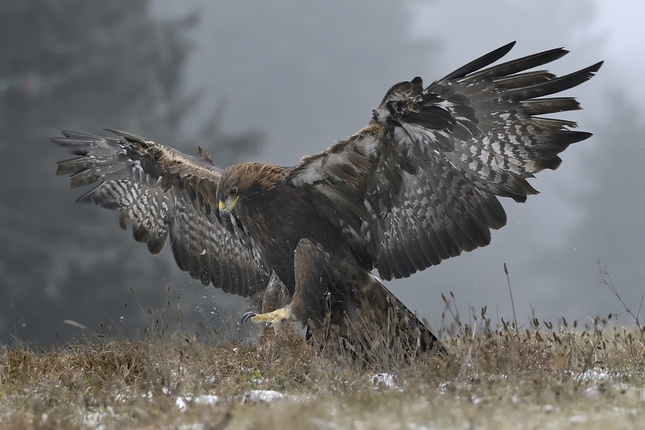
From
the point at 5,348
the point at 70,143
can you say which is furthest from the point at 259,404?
the point at 70,143

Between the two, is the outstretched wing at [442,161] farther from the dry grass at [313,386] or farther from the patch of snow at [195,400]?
the patch of snow at [195,400]

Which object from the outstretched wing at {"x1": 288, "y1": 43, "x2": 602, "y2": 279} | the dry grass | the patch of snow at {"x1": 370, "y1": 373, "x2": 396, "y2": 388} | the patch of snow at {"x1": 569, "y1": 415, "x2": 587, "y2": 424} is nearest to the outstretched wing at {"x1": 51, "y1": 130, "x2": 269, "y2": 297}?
the dry grass

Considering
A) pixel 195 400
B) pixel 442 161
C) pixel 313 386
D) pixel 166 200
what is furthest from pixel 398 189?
pixel 166 200

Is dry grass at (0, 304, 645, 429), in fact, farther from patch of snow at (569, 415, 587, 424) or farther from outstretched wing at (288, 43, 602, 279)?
outstretched wing at (288, 43, 602, 279)

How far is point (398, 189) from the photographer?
6648 millimetres

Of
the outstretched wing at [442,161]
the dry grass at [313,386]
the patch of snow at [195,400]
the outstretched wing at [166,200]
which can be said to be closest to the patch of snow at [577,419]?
the dry grass at [313,386]

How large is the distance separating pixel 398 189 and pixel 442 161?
509 millimetres

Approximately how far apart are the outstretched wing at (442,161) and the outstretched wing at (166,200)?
1.88 meters

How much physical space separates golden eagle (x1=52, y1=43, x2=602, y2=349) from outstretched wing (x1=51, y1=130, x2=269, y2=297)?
1.72ft

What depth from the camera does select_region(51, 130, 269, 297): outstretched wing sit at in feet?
27.9

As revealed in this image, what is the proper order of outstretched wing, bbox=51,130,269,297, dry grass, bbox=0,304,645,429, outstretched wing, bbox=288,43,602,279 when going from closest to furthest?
1. dry grass, bbox=0,304,645,429
2. outstretched wing, bbox=288,43,602,279
3. outstretched wing, bbox=51,130,269,297

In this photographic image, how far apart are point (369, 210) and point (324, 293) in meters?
0.97

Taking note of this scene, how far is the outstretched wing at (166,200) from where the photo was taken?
8500mm

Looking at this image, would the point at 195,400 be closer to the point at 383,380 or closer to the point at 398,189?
the point at 383,380
